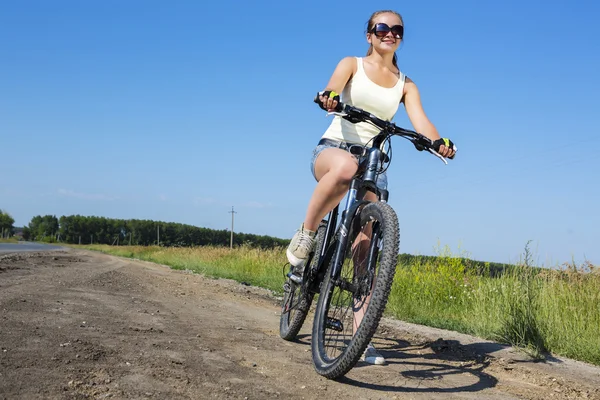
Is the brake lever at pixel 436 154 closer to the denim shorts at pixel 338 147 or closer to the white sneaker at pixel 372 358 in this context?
the denim shorts at pixel 338 147

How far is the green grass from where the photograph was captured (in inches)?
207

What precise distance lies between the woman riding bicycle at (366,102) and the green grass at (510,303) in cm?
201

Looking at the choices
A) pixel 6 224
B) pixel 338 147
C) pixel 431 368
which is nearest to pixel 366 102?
pixel 338 147

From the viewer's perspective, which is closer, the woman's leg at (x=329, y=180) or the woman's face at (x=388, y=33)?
the woman's leg at (x=329, y=180)

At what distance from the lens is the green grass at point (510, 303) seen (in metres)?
5.25

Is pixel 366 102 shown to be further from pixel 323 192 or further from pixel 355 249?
pixel 355 249

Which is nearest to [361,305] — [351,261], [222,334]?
[351,261]

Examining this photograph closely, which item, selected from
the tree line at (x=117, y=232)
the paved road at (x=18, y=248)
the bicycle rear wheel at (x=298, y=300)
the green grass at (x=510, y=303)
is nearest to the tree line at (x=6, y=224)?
the tree line at (x=117, y=232)

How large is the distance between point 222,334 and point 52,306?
5.57 ft

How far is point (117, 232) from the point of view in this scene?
371 ft

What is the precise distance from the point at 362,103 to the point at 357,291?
1.35m

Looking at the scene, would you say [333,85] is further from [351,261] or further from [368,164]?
[351,261]

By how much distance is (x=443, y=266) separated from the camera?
32.0 feet

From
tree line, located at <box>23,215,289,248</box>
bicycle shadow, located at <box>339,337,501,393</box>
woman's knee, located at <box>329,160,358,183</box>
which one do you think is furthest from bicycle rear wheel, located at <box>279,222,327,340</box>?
tree line, located at <box>23,215,289,248</box>
